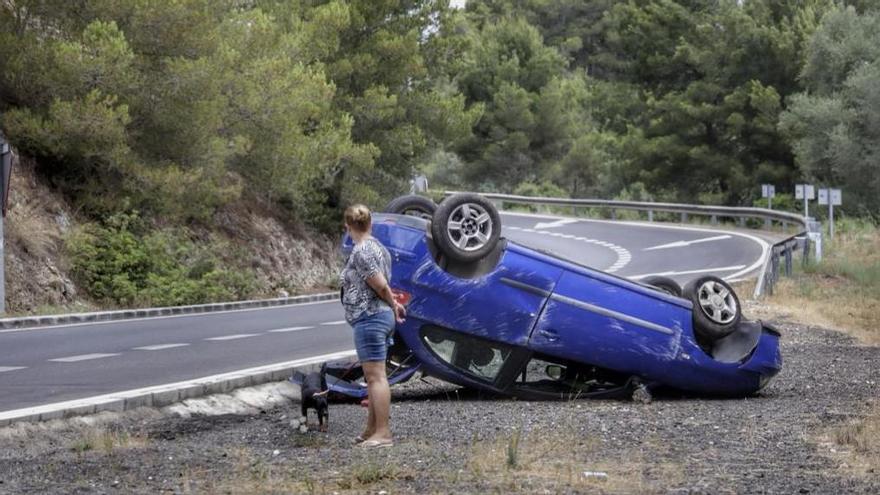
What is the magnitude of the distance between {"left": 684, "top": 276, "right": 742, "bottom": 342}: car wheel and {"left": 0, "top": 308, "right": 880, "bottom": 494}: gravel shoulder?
0.65 metres

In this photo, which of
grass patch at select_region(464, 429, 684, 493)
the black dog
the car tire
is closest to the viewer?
grass patch at select_region(464, 429, 684, 493)

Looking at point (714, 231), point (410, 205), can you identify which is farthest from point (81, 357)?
point (714, 231)

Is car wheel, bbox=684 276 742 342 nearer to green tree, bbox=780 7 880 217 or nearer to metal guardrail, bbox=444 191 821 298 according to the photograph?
metal guardrail, bbox=444 191 821 298

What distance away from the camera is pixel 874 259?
37.4 m

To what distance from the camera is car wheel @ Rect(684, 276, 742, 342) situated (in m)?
13.1

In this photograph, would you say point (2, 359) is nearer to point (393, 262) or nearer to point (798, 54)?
point (393, 262)

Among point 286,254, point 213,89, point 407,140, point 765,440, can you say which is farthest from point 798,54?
point 765,440

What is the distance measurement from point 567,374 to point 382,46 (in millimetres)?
31790

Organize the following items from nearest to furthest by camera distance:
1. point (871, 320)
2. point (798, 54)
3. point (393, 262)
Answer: point (393, 262)
point (871, 320)
point (798, 54)

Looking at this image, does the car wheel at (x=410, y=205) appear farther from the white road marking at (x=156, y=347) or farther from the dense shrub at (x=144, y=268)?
the dense shrub at (x=144, y=268)

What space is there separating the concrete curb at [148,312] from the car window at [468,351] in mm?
12514

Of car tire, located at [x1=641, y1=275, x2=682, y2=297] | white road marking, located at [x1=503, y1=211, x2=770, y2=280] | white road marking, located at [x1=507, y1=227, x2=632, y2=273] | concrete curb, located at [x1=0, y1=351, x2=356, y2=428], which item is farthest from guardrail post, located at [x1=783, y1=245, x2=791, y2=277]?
concrete curb, located at [x1=0, y1=351, x2=356, y2=428]

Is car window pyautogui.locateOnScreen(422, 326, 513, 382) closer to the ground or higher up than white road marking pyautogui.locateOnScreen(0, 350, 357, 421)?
higher up

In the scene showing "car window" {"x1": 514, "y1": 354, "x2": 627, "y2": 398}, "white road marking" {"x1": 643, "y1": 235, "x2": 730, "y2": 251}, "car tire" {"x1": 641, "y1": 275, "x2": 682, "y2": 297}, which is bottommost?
"white road marking" {"x1": 643, "y1": 235, "x2": 730, "y2": 251}
